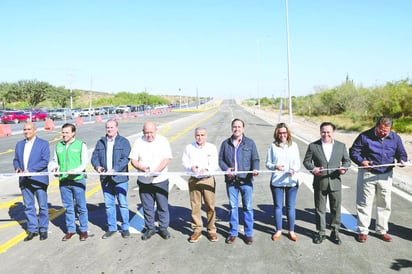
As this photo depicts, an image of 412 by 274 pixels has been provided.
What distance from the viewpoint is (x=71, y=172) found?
527 centimetres

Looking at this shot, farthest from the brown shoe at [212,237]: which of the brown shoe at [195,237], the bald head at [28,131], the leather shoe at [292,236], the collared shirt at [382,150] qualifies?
the bald head at [28,131]

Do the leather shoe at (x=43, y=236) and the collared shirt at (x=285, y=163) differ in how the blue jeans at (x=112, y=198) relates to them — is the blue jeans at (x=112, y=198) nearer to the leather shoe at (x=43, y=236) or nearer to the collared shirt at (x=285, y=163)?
the leather shoe at (x=43, y=236)

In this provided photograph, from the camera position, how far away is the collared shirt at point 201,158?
5148 millimetres

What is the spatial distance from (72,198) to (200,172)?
211cm

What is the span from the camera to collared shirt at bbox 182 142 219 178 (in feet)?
16.9

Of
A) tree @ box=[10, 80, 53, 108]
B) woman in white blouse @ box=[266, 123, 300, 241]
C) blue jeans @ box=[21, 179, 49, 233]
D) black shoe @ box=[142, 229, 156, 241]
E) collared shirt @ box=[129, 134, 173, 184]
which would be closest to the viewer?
woman in white blouse @ box=[266, 123, 300, 241]

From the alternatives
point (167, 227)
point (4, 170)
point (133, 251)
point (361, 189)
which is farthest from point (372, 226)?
point (4, 170)

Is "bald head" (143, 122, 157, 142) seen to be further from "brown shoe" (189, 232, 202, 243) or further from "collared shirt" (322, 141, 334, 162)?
"collared shirt" (322, 141, 334, 162)

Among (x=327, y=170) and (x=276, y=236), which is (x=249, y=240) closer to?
(x=276, y=236)

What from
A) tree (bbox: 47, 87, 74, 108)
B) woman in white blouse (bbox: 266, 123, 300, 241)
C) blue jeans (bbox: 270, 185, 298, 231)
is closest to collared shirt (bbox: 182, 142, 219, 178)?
woman in white blouse (bbox: 266, 123, 300, 241)

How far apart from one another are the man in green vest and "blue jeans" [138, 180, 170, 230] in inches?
37.0

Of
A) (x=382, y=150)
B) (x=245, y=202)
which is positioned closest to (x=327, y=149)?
(x=382, y=150)

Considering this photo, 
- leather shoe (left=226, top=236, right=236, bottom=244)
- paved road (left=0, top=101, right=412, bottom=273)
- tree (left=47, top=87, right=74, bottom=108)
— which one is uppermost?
tree (left=47, top=87, right=74, bottom=108)

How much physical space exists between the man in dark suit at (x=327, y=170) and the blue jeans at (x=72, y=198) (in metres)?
3.48
